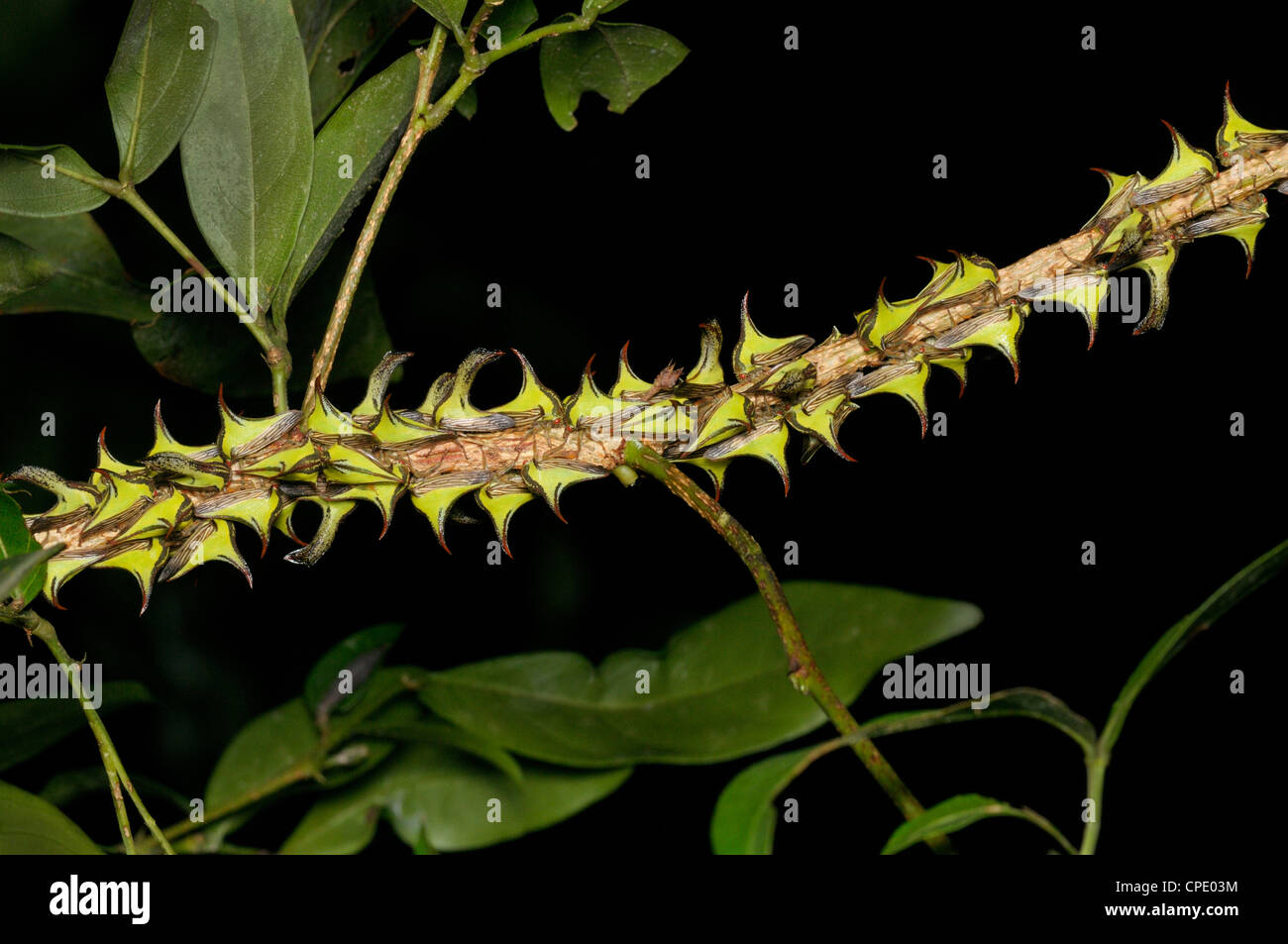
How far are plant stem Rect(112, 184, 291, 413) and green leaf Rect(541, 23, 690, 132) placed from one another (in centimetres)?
28

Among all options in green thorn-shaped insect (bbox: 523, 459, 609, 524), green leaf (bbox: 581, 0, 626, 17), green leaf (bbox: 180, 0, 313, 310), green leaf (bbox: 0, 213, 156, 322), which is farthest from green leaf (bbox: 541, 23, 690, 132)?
green leaf (bbox: 0, 213, 156, 322)

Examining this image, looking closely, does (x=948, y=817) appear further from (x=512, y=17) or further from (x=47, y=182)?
(x=47, y=182)

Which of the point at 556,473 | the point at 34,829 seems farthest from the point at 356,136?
the point at 34,829

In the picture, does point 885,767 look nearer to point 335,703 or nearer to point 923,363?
point 923,363

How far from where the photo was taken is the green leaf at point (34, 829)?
67 centimetres

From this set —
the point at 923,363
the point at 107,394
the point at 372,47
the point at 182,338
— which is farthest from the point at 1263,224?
the point at 107,394

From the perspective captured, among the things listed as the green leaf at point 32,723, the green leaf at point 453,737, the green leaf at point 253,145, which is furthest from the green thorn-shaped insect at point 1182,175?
the green leaf at point 32,723

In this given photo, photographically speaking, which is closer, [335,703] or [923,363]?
[923,363]

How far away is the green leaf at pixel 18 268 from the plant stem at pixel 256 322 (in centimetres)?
19

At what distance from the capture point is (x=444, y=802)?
0.96 metres

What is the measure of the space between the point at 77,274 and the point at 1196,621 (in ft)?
3.01

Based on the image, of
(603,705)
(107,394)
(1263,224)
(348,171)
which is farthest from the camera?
(107,394)

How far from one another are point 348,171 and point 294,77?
7cm

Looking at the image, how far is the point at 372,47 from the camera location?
0.80 m
